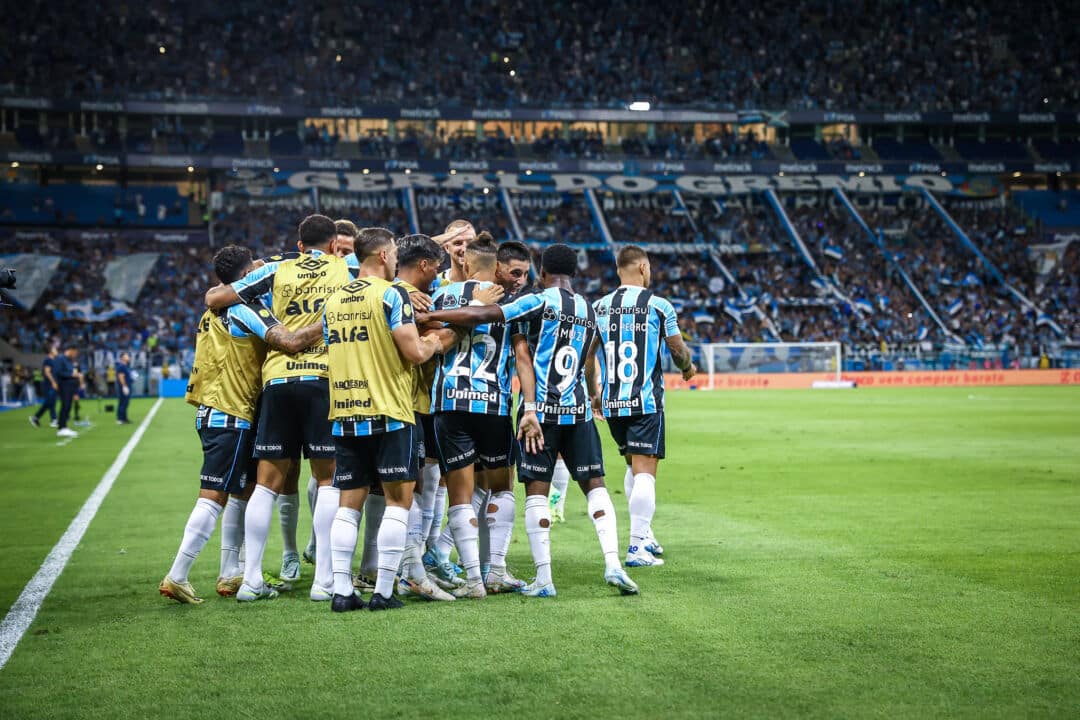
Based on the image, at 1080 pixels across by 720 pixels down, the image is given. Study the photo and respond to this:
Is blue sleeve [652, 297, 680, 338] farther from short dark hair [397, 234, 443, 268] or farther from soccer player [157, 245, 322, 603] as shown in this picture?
soccer player [157, 245, 322, 603]

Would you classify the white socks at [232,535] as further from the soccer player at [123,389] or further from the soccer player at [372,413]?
the soccer player at [123,389]

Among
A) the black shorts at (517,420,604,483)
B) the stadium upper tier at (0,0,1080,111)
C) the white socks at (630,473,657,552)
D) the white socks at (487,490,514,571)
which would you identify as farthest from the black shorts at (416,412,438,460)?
the stadium upper tier at (0,0,1080,111)

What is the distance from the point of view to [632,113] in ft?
205

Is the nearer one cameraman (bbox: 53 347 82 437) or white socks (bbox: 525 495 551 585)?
white socks (bbox: 525 495 551 585)

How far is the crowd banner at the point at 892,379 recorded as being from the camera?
1710 inches

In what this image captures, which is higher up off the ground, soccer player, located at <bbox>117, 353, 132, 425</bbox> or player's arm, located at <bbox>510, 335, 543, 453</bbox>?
player's arm, located at <bbox>510, 335, 543, 453</bbox>

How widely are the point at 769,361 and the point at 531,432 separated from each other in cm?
3868

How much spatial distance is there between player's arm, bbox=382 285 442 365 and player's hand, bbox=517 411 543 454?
79cm

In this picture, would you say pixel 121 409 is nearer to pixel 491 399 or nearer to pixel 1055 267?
pixel 491 399

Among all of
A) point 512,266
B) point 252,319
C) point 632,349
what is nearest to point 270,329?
point 252,319

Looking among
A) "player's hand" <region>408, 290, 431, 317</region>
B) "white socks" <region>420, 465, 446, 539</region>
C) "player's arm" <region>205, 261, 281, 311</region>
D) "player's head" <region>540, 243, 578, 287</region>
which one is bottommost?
"white socks" <region>420, 465, 446, 539</region>

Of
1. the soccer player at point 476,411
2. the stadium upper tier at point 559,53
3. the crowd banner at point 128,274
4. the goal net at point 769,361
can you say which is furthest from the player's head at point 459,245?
the stadium upper tier at point 559,53

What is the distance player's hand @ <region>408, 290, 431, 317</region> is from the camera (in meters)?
6.87

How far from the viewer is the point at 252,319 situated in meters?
7.11
